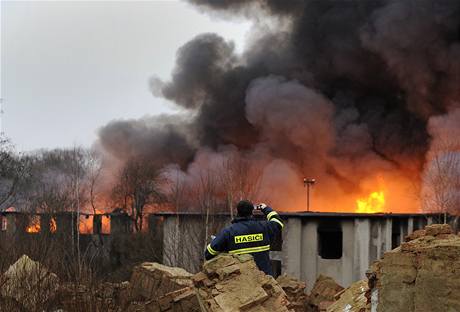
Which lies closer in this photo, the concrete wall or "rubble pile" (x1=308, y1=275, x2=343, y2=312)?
"rubble pile" (x1=308, y1=275, x2=343, y2=312)

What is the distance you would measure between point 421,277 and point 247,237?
7.84 feet

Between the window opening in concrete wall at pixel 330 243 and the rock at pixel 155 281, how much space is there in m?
19.5

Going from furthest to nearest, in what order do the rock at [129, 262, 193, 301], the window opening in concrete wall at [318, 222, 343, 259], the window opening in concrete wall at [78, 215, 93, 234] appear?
the window opening in concrete wall at [78, 215, 93, 234] → the window opening in concrete wall at [318, 222, 343, 259] → the rock at [129, 262, 193, 301]

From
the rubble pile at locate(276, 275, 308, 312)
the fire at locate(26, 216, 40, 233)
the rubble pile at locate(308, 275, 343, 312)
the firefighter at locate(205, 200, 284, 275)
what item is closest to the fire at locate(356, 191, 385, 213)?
the fire at locate(26, 216, 40, 233)

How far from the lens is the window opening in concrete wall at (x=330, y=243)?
27.6 metres

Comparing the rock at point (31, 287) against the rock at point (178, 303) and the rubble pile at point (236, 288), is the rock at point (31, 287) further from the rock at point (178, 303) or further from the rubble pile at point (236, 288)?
the rubble pile at point (236, 288)

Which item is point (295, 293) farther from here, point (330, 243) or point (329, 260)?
point (330, 243)

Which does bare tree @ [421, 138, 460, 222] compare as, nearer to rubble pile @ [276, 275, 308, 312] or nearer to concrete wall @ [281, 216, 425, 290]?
concrete wall @ [281, 216, 425, 290]

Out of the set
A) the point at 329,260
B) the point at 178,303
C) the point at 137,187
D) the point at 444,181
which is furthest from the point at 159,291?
the point at 137,187

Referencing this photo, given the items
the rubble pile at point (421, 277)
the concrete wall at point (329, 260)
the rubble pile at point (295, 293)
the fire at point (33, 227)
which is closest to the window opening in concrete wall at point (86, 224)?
the fire at point (33, 227)

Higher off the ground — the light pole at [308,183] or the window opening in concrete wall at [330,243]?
the light pole at [308,183]

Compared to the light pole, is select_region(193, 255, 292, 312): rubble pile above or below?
below

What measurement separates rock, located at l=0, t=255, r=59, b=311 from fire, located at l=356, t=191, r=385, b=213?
34.8m

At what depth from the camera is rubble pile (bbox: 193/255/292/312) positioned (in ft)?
19.4
